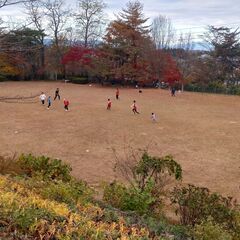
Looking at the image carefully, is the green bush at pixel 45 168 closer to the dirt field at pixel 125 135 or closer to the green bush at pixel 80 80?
the dirt field at pixel 125 135

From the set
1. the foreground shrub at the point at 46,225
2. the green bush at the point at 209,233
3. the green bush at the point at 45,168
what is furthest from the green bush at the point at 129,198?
the foreground shrub at the point at 46,225

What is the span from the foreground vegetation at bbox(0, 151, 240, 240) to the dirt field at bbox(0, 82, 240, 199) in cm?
444

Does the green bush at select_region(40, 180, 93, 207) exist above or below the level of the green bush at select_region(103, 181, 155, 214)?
above

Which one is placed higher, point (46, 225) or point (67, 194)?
point (46, 225)

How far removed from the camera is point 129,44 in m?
48.2

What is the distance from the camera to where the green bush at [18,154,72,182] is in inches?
437

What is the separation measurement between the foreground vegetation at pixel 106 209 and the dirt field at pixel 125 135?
4.44m

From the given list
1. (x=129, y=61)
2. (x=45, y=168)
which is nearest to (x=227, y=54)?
(x=129, y=61)

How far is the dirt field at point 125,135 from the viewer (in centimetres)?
1587

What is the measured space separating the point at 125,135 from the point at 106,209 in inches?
568

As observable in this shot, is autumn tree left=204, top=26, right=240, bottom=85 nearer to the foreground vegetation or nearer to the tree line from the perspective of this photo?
the tree line

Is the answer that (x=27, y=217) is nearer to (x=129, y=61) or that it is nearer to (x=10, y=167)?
(x=10, y=167)

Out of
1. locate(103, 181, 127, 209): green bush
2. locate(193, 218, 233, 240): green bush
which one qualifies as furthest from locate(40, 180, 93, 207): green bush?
locate(193, 218, 233, 240): green bush

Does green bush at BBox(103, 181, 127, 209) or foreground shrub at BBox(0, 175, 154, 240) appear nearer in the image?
foreground shrub at BBox(0, 175, 154, 240)
